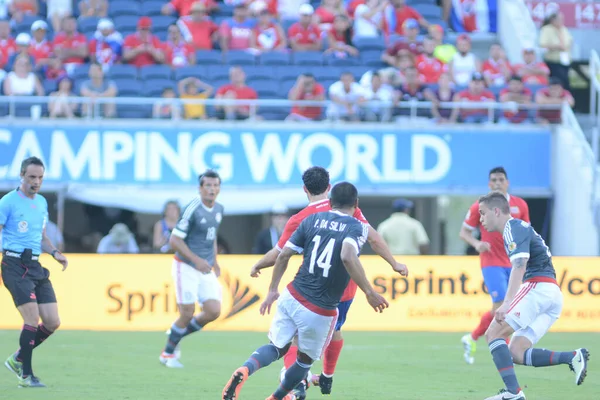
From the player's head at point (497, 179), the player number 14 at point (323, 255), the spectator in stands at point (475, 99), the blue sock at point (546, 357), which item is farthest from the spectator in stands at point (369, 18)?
the player number 14 at point (323, 255)

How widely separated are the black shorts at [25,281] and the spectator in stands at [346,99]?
10.00m

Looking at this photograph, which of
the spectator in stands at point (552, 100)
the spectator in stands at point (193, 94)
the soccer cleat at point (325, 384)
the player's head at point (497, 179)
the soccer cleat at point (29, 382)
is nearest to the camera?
the soccer cleat at point (325, 384)

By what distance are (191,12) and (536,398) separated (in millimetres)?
14283

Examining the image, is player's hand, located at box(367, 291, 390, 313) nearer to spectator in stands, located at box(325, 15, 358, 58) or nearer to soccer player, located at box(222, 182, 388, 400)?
soccer player, located at box(222, 182, 388, 400)

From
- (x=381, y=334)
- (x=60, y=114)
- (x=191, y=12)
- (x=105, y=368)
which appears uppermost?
(x=191, y=12)

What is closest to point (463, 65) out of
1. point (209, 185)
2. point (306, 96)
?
point (306, 96)

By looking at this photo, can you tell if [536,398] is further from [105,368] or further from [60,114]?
[60,114]

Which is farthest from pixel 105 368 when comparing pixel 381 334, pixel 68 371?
pixel 381 334

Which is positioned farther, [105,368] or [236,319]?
[236,319]

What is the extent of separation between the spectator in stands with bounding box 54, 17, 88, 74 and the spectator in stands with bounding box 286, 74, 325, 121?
4.42m

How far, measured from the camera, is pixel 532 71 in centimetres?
2202

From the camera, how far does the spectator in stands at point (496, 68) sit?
868 inches

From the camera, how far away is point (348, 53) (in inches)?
887

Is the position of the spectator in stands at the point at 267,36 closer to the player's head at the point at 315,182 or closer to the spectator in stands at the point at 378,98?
the spectator in stands at the point at 378,98
